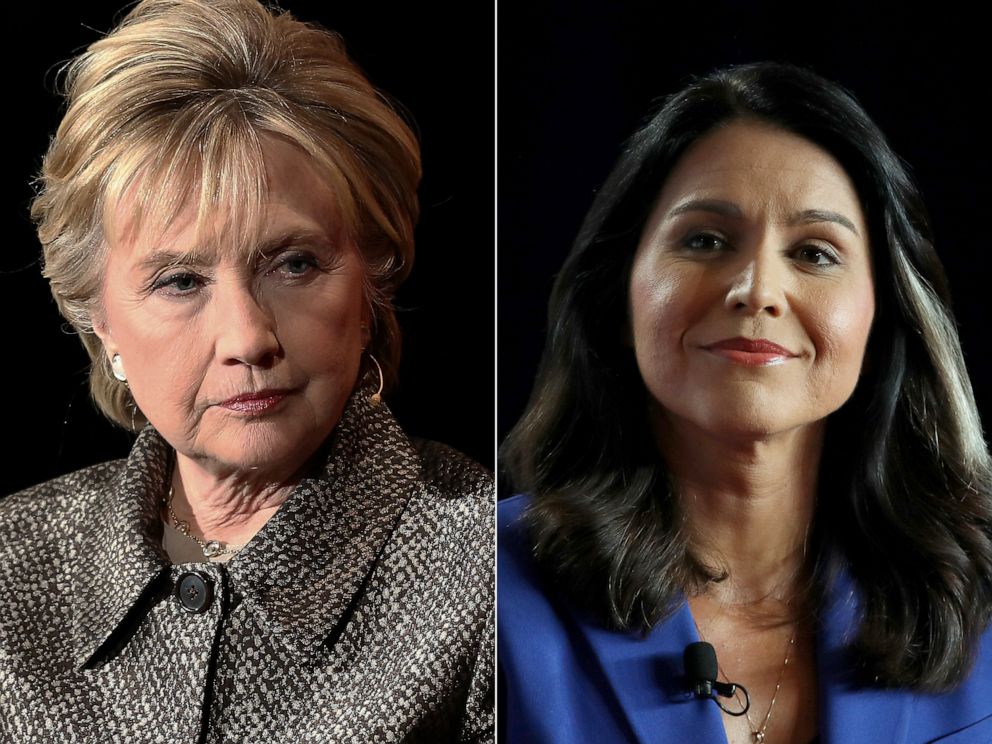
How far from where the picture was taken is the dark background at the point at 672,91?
155 cm

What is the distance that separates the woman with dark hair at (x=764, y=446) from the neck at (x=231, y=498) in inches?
19.9

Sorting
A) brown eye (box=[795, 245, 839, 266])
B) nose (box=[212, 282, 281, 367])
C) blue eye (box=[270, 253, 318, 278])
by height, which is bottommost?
nose (box=[212, 282, 281, 367])

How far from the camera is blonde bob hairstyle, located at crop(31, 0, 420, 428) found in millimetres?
1747

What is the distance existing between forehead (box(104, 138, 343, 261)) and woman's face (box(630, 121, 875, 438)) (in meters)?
0.53

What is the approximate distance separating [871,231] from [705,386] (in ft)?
0.85

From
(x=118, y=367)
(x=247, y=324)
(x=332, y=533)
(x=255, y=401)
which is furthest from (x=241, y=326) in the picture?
(x=332, y=533)

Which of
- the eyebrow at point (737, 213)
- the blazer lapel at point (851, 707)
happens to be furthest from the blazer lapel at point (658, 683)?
the eyebrow at point (737, 213)

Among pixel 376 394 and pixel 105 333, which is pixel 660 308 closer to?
pixel 376 394

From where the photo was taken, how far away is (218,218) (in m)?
1.75

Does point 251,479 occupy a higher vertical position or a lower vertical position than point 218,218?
lower

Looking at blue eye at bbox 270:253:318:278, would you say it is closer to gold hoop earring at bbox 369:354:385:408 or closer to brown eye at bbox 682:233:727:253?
gold hoop earring at bbox 369:354:385:408

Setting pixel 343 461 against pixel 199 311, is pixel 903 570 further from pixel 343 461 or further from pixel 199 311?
pixel 199 311

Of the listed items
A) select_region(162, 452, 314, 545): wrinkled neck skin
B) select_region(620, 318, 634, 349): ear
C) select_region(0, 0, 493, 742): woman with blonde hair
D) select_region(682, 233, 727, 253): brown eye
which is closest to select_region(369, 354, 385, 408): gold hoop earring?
select_region(0, 0, 493, 742): woman with blonde hair

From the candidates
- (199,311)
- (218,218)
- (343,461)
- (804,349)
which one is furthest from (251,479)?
(804,349)
